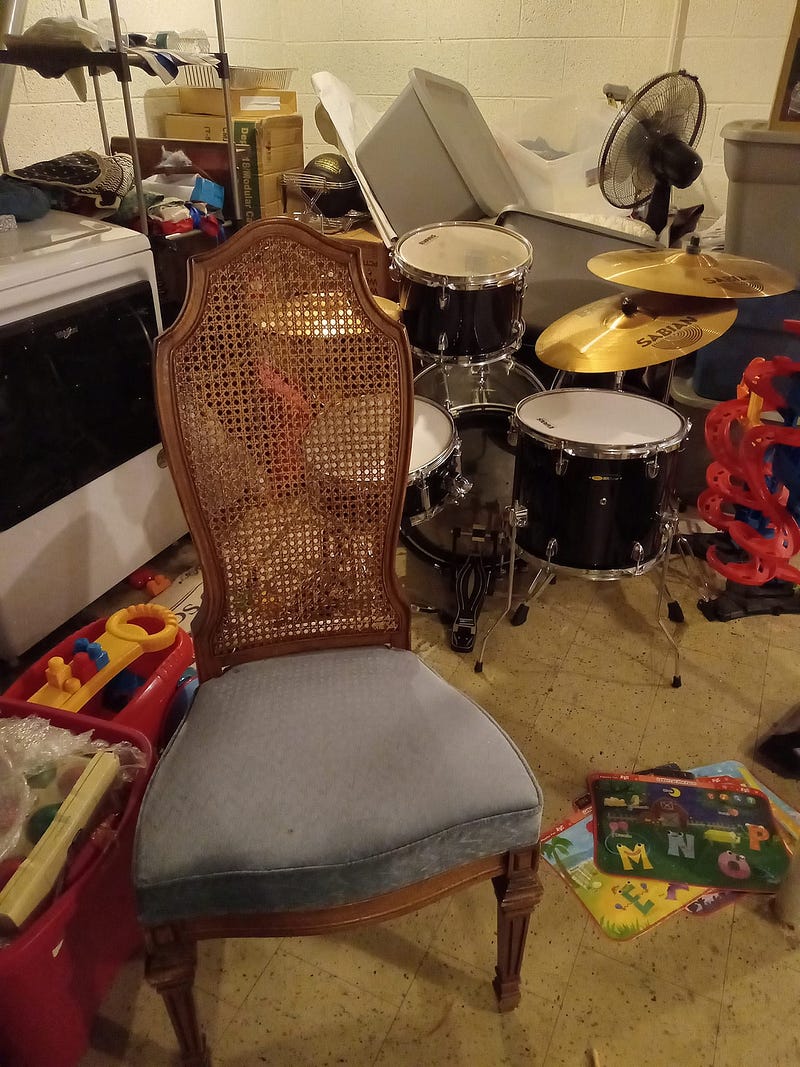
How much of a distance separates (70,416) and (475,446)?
1.02 metres

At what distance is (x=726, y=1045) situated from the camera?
115 centimetres

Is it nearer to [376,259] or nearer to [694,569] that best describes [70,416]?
[376,259]

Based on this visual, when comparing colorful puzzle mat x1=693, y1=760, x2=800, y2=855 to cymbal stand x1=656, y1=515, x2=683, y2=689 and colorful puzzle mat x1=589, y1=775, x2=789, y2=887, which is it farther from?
cymbal stand x1=656, y1=515, x2=683, y2=689

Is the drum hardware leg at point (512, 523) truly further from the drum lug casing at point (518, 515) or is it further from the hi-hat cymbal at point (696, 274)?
the hi-hat cymbal at point (696, 274)

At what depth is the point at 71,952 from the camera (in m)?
1.06

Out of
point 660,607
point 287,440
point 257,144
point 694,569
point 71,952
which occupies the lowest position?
point 694,569

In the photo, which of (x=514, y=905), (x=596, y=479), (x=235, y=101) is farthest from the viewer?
(x=235, y=101)

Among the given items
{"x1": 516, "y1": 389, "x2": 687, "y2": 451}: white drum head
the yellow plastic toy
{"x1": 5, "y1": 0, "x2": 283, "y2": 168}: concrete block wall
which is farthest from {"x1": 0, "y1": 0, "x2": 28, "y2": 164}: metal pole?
{"x1": 516, "y1": 389, "x2": 687, "y2": 451}: white drum head

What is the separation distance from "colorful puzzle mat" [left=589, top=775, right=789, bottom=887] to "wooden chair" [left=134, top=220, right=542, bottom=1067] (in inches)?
14.8

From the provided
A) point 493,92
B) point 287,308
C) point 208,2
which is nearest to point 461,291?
point 287,308

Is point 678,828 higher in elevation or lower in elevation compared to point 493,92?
lower

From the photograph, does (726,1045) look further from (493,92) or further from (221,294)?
(493,92)

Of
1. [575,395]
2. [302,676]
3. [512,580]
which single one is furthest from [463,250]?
[302,676]

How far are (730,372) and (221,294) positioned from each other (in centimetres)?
162
